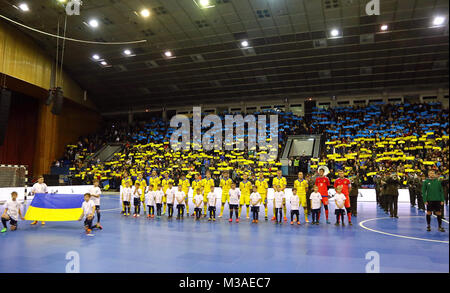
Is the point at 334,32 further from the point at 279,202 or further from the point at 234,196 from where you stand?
the point at 234,196

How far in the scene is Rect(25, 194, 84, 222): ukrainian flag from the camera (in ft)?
32.6

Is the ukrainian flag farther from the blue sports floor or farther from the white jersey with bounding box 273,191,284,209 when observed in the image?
the white jersey with bounding box 273,191,284,209

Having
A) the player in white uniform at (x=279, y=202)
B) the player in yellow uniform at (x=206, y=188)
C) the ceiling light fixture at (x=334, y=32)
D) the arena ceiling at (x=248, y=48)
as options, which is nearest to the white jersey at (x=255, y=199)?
the player in white uniform at (x=279, y=202)

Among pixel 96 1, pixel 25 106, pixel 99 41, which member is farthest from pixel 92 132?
pixel 96 1

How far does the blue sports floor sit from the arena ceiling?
555 inches

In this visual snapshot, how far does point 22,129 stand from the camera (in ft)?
94.6

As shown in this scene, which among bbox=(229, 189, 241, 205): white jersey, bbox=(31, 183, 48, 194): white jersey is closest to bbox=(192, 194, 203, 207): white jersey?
bbox=(229, 189, 241, 205): white jersey

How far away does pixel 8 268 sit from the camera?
5.11m

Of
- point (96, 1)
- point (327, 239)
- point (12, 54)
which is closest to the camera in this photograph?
point (327, 239)

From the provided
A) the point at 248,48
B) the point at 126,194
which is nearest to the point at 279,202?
the point at 126,194

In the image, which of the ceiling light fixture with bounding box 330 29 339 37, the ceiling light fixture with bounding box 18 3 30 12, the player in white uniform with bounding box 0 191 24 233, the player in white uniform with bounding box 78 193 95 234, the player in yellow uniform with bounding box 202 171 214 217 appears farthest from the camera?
the ceiling light fixture with bounding box 330 29 339 37

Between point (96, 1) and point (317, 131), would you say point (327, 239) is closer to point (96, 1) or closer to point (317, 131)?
point (96, 1)

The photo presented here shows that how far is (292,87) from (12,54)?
23.4m
